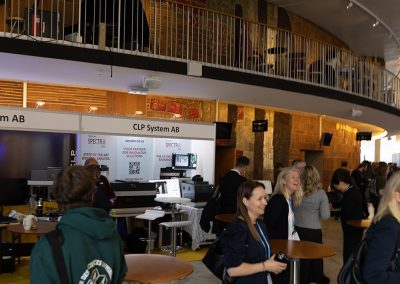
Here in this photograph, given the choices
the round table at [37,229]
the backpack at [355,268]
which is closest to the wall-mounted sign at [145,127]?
the round table at [37,229]

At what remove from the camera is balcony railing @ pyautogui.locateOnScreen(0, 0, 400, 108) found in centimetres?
676

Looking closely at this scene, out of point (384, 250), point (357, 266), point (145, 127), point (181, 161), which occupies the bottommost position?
point (357, 266)

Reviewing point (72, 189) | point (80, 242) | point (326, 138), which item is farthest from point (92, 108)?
point (326, 138)

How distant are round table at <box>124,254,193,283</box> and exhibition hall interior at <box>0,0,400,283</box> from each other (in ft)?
0.05

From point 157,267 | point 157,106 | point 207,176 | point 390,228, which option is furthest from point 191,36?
point 390,228

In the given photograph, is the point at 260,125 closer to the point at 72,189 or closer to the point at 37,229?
the point at 37,229

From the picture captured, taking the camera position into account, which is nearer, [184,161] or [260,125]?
[184,161]

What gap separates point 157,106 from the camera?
9.55m

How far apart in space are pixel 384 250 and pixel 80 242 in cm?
138

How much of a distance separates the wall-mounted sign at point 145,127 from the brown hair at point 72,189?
4607mm

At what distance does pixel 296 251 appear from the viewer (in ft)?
12.4

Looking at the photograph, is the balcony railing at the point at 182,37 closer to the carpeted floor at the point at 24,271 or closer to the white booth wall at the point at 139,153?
the white booth wall at the point at 139,153

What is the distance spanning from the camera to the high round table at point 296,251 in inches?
143

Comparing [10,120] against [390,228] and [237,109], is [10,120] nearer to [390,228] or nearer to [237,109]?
[390,228]
